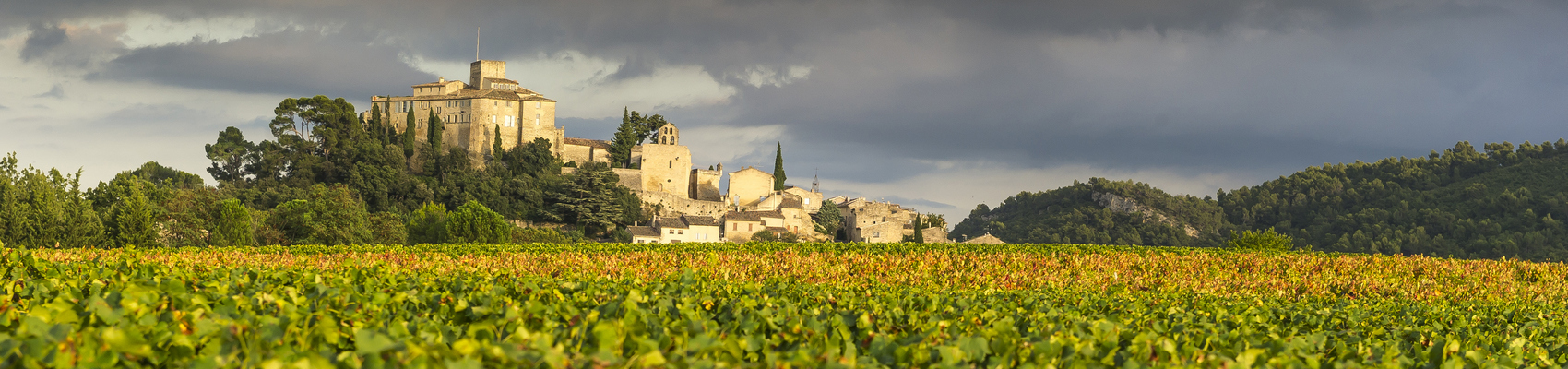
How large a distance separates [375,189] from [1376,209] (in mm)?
67708

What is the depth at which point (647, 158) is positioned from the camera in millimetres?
73562

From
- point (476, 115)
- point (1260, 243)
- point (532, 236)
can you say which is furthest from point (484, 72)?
point (1260, 243)

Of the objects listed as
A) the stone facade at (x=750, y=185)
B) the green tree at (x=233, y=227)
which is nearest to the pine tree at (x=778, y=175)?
the stone facade at (x=750, y=185)

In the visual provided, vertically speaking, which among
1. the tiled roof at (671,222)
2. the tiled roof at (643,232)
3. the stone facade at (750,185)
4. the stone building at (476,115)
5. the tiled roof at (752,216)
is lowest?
the tiled roof at (643,232)

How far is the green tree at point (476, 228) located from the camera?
4103cm

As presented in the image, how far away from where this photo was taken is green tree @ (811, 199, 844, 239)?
73.9 m

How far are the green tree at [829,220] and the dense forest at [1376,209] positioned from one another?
748 inches

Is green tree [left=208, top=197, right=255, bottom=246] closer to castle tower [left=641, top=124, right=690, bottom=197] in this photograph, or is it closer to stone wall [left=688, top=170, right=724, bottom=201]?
castle tower [left=641, top=124, right=690, bottom=197]

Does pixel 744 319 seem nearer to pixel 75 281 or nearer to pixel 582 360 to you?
pixel 582 360

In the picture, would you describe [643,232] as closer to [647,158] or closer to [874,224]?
[647,158]

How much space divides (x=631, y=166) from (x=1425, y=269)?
60.4 meters

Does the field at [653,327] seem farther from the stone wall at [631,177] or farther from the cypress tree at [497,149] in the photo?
the cypress tree at [497,149]

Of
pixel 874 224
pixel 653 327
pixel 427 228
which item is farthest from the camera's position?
pixel 874 224

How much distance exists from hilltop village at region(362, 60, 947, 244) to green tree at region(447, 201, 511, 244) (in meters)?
26.4
